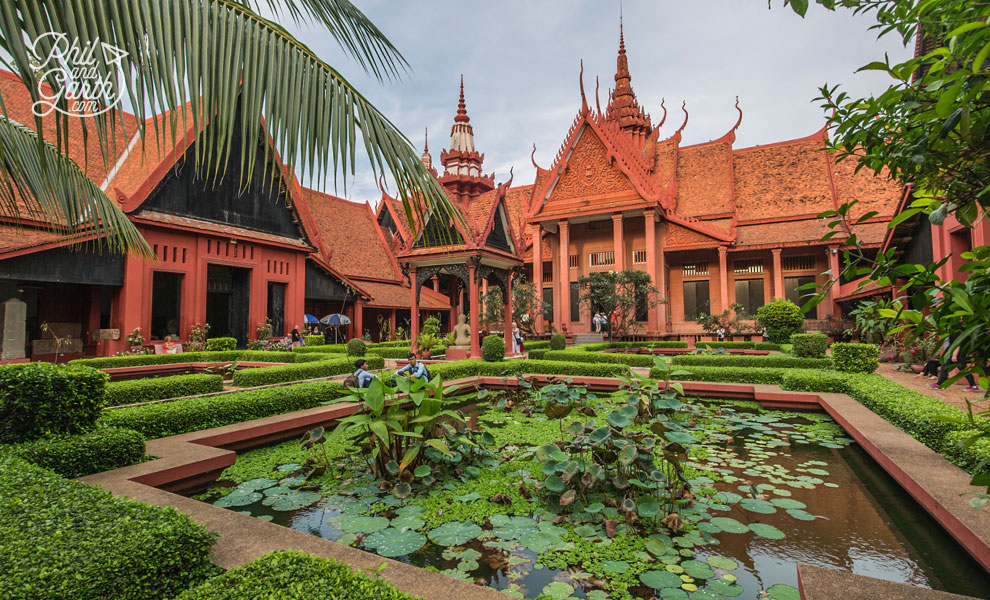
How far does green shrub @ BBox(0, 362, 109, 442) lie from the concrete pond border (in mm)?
645

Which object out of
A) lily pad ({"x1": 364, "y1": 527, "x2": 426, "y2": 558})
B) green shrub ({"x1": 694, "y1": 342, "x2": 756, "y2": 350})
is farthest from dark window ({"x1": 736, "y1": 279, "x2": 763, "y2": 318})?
lily pad ({"x1": 364, "y1": 527, "x2": 426, "y2": 558})

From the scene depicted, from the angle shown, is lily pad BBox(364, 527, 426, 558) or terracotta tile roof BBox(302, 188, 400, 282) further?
terracotta tile roof BBox(302, 188, 400, 282)

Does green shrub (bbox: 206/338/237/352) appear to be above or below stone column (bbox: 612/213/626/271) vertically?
below

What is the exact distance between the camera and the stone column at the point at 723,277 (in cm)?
2008

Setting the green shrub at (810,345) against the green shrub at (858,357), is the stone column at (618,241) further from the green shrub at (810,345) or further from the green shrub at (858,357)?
the green shrub at (858,357)

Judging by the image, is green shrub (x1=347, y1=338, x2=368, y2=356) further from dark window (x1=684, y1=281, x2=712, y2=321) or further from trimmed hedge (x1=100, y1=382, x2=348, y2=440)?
dark window (x1=684, y1=281, x2=712, y2=321)

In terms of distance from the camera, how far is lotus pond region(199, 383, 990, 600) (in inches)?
108

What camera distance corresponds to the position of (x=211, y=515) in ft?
9.29

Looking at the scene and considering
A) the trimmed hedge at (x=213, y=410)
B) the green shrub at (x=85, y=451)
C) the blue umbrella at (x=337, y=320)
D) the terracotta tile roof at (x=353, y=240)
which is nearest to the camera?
the green shrub at (x=85, y=451)

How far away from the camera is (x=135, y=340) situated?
39.3 ft

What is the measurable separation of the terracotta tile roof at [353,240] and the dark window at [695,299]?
1395 cm

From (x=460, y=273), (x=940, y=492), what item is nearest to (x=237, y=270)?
(x=460, y=273)

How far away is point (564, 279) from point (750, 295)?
812cm

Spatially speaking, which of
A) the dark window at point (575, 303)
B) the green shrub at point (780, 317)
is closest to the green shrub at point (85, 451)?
the green shrub at point (780, 317)
